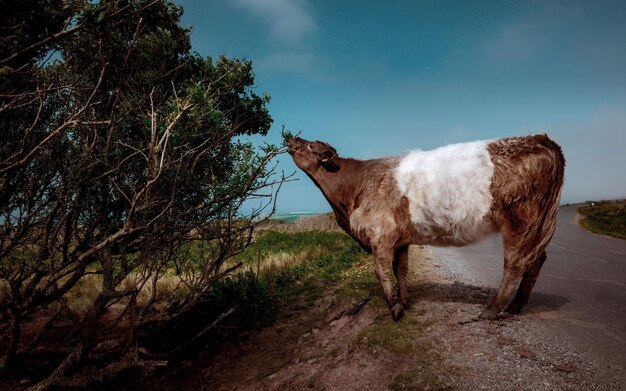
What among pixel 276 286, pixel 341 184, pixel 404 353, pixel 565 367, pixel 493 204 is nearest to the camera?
pixel 565 367

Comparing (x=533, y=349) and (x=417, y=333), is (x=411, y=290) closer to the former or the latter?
(x=417, y=333)

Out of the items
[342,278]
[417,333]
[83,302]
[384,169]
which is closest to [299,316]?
Result: [342,278]

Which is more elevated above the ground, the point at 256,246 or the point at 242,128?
the point at 242,128

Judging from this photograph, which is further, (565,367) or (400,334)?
(400,334)

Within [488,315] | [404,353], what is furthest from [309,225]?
[404,353]

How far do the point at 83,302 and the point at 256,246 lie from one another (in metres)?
9.07

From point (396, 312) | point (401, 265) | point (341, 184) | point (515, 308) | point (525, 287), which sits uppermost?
point (341, 184)

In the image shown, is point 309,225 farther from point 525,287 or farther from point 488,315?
point 488,315

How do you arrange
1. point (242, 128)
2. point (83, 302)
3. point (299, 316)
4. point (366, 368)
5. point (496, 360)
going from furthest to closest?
1. point (83, 302)
2. point (299, 316)
3. point (242, 128)
4. point (366, 368)
5. point (496, 360)

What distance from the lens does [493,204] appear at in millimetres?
4348

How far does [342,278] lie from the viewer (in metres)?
8.41

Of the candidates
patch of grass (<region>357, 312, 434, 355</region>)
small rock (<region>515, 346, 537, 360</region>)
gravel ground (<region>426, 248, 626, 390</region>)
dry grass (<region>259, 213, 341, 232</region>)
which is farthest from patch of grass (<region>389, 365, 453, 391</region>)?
dry grass (<region>259, 213, 341, 232</region>)

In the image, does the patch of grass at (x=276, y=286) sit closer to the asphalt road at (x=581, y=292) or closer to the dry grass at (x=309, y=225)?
the asphalt road at (x=581, y=292)

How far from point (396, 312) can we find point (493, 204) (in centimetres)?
194
